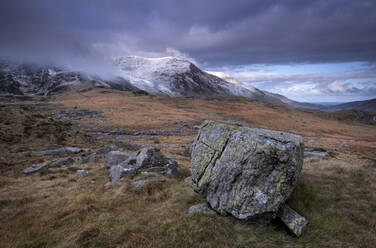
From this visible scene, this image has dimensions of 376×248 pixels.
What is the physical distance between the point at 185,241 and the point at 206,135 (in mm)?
5779

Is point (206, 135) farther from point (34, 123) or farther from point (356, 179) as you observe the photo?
point (34, 123)

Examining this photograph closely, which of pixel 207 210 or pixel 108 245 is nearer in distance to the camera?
pixel 108 245

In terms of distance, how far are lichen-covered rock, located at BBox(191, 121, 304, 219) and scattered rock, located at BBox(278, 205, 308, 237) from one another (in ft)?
2.55

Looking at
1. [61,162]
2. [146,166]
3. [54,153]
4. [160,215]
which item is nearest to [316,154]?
[146,166]

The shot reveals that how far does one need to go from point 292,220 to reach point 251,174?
2.49 meters

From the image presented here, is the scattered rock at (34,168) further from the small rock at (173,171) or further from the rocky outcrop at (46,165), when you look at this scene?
the small rock at (173,171)

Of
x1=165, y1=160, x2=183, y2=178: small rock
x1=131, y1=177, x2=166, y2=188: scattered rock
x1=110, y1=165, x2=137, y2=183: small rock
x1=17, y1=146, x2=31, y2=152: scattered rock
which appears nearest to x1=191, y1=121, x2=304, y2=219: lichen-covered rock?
x1=131, y1=177, x2=166, y2=188: scattered rock

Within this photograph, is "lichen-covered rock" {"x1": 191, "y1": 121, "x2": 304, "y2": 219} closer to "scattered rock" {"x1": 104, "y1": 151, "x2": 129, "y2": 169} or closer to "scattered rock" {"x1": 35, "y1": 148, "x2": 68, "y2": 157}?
"scattered rock" {"x1": 104, "y1": 151, "x2": 129, "y2": 169}

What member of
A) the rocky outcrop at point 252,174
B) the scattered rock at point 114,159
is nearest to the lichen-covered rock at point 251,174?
the rocky outcrop at point 252,174

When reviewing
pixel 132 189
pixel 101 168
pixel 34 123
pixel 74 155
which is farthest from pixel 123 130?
pixel 132 189

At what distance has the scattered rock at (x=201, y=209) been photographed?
9.02 meters

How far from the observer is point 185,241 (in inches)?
281

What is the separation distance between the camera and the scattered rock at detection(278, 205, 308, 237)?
7723 mm

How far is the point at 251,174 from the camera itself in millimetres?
8414
